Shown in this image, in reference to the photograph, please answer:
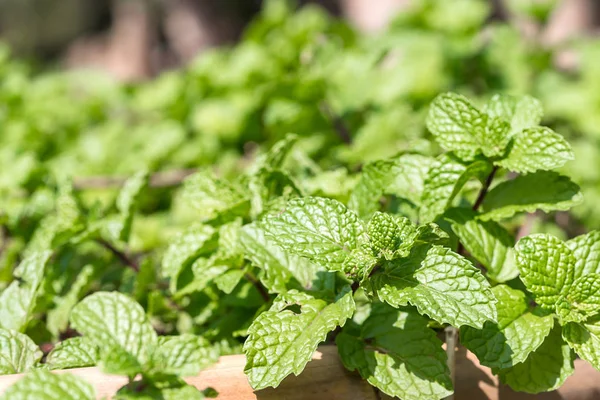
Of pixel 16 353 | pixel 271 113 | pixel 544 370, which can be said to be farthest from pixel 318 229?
pixel 271 113

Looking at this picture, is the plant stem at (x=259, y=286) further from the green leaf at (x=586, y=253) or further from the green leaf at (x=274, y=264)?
the green leaf at (x=586, y=253)

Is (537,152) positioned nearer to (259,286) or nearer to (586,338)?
(586,338)

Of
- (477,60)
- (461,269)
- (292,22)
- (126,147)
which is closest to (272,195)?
(461,269)

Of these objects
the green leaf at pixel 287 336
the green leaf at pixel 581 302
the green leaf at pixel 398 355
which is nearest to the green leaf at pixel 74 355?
the green leaf at pixel 287 336

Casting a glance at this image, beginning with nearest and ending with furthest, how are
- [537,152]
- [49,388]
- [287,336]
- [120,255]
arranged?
[49,388] < [287,336] < [537,152] < [120,255]

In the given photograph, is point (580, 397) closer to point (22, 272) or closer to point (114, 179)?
point (22, 272)

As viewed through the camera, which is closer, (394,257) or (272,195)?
(394,257)

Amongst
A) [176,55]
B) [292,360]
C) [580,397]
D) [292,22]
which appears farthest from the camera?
[176,55]
